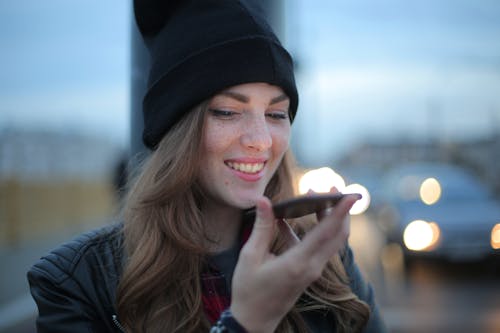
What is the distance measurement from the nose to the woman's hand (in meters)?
0.48

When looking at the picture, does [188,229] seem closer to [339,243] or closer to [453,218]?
[339,243]

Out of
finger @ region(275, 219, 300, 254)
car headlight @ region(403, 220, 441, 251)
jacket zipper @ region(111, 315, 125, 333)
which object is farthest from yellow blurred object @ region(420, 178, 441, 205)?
jacket zipper @ region(111, 315, 125, 333)

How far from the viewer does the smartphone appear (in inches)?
55.4

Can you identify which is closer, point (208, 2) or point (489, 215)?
point (208, 2)

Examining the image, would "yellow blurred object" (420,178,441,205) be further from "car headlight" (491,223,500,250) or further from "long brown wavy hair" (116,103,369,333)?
"long brown wavy hair" (116,103,369,333)

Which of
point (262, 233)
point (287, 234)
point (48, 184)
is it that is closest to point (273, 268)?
point (262, 233)

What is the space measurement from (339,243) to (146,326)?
765 millimetres

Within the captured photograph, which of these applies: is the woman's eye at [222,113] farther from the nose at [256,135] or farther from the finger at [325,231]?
the finger at [325,231]

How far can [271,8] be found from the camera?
119 inches

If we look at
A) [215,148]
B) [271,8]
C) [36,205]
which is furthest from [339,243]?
[36,205]

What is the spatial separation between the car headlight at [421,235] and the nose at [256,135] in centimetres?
726

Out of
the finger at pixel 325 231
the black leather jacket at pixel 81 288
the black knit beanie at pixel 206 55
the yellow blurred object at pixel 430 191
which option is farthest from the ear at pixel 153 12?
the yellow blurred object at pixel 430 191

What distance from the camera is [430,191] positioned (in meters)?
9.76

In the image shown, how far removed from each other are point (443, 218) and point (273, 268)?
7829 millimetres
